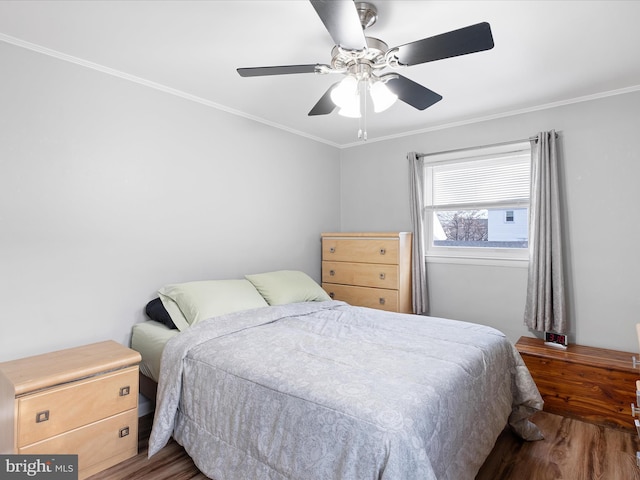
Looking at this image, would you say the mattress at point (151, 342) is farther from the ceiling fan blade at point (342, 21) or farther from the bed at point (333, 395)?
the ceiling fan blade at point (342, 21)

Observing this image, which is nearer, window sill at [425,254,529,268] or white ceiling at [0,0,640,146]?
white ceiling at [0,0,640,146]

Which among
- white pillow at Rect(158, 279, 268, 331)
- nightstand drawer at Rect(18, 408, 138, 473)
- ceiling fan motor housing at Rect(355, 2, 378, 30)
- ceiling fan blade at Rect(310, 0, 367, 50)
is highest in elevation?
ceiling fan motor housing at Rect(355, 2, 378, 30)

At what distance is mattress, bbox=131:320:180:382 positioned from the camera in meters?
2.31

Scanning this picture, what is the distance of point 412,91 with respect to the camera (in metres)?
2.03

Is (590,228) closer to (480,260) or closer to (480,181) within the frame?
(480,260)

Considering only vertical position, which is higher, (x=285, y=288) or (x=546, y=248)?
(x=546, y=248)

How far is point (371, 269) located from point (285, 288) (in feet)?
3.34

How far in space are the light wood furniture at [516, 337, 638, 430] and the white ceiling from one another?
2042mm

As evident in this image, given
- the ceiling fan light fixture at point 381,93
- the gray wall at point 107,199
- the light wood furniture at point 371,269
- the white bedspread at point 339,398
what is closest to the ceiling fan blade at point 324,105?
the ceiling fan light fixture at point 381,93

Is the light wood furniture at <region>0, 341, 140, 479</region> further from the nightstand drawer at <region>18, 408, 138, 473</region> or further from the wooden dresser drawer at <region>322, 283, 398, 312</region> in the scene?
the wooden dresser drawer at <region>322, 283, 398, 312</region>

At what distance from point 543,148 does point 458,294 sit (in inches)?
60.2

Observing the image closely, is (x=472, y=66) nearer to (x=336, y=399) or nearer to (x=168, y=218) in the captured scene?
(x=336, y=399)

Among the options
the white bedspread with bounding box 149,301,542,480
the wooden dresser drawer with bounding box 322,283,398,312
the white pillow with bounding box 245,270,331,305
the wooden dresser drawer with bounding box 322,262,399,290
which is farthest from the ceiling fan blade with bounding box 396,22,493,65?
the wooden dresser drawer with bounding box 322,283,398,312

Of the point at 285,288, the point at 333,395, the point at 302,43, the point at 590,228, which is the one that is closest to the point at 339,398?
the point at 333,395
